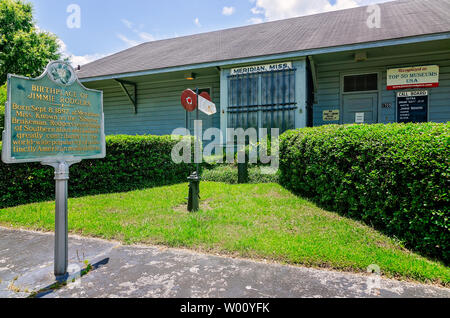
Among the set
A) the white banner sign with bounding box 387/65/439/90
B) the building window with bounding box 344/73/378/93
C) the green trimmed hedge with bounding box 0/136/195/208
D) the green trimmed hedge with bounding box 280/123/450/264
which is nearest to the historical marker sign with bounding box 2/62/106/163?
the green trimmed hedge with bounding box 280/123/450/264

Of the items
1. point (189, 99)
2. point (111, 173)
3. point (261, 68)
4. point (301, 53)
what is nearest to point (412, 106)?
point (301, 53)

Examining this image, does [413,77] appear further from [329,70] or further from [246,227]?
[246,227]

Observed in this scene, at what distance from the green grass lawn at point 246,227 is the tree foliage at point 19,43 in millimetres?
17750

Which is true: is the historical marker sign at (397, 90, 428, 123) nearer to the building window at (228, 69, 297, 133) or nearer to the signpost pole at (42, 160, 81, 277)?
the building window at (228, 69, 297, 133)

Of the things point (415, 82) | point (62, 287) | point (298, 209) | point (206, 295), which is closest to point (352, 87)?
point (415, 82)

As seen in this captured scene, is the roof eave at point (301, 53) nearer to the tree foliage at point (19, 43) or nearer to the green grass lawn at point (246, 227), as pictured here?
the green grass lawn at point (246, 227)

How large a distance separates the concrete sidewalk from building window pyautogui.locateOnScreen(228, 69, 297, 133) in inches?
264

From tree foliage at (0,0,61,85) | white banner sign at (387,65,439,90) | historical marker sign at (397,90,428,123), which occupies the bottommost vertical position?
historical marker sign at (397,90,428,123)

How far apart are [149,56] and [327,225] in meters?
11.8

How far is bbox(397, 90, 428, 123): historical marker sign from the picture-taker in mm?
8930

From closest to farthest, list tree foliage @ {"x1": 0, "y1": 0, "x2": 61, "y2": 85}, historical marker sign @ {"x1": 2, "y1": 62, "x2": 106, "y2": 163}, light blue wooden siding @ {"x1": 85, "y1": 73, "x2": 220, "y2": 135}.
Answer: historical marker sign @ {"x1": 2, "y1": 62, "x2": 106, "y2": 163}
light blue wooden siding @ {"x1": 85, "y1": 73, "x2": 220, "y2": 135}
tree foliage @ {"x1": 0, "y1": 0, "x2": 61, "y2": 85}

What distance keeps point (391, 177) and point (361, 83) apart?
7.05 meters
